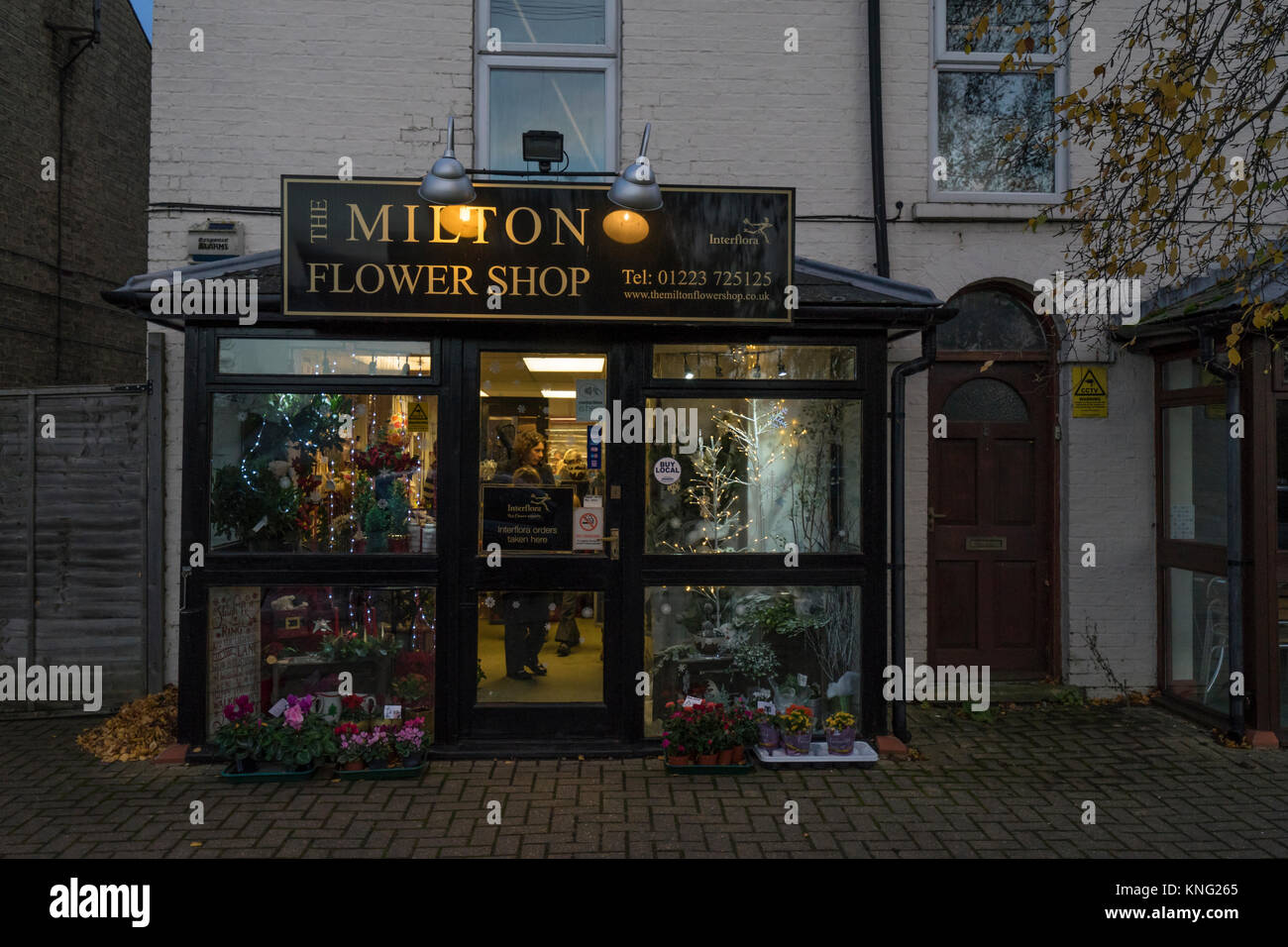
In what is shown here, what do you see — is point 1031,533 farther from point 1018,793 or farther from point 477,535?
point 477,535

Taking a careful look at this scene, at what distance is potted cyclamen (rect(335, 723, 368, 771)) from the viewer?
207 inches

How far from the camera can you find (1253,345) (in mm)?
5965

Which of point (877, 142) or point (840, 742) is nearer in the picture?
point (840, 742)

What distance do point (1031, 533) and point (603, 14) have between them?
212 inches

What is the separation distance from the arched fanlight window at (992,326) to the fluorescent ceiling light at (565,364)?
2.99 m

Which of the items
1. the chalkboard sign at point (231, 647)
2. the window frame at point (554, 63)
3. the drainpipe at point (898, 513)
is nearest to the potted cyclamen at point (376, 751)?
the chalkboard sign at point (231, 647)

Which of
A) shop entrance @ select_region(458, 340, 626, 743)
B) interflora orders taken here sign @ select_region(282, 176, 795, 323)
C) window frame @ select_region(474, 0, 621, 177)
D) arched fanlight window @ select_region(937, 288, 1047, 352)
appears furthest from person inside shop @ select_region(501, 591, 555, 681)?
arched fanlight window @ select_region(937, 288, 1047, 352)

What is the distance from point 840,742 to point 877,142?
447 cm

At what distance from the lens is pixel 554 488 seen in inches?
228

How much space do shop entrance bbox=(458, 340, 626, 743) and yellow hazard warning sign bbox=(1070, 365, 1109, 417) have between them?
3.79m

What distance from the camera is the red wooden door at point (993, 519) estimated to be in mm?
7027

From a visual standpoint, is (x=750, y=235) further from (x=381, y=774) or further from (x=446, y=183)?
(x=381, y=774)

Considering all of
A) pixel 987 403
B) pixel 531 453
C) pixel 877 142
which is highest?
pixel 877 142

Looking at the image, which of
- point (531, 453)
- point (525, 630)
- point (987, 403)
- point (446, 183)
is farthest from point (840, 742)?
point (446, 183)
